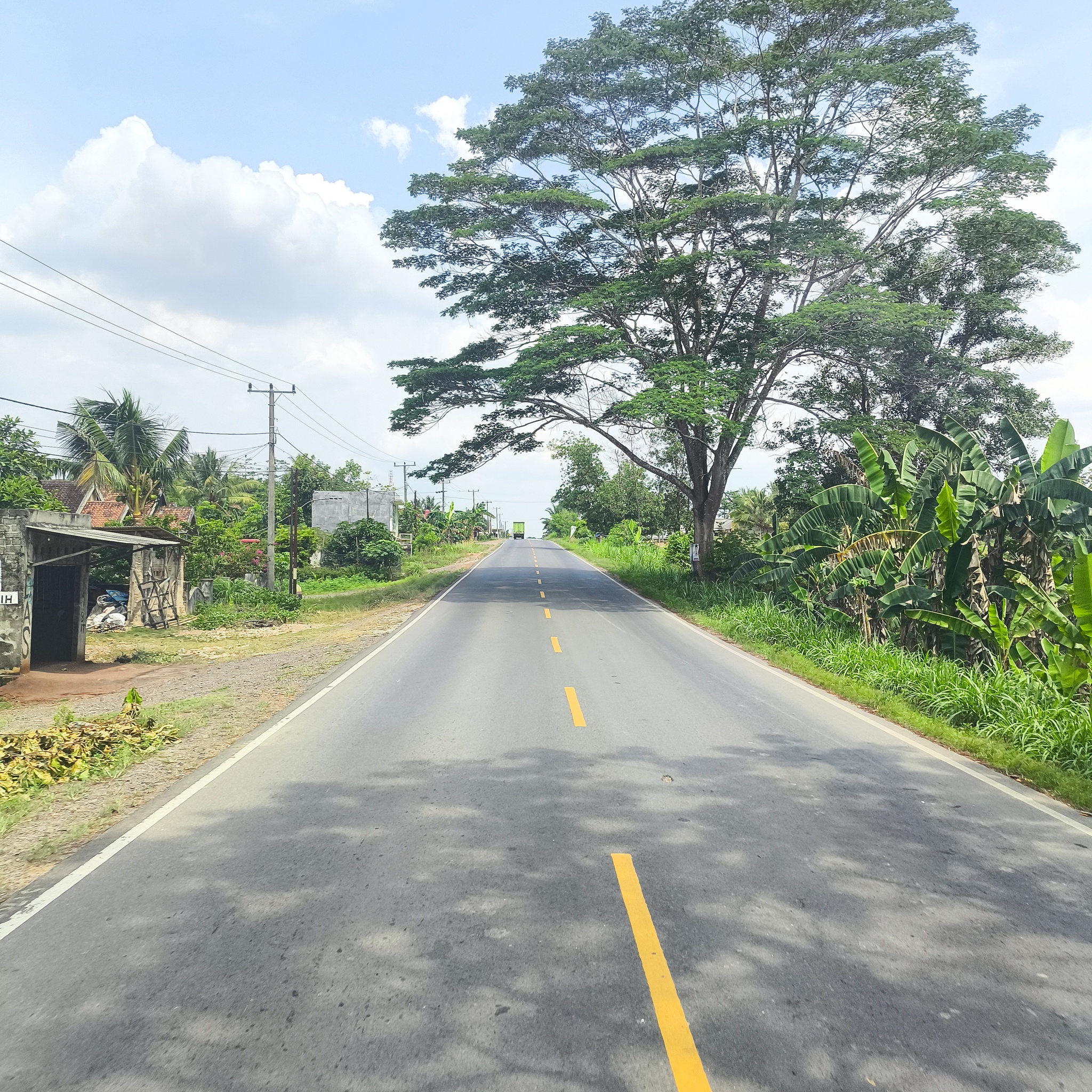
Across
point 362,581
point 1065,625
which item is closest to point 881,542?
point 1065,625

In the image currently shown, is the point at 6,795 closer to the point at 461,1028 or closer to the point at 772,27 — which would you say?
the point at 461,1028

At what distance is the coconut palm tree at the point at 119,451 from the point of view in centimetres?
3269

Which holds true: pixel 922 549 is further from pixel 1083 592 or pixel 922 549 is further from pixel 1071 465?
pixel 1083 592

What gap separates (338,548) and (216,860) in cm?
4001

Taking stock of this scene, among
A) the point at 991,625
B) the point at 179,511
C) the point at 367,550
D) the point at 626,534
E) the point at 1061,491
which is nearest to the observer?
the point at 1061,491

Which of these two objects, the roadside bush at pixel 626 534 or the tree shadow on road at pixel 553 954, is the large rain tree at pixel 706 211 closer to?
the tree shadow on road at pixel 553 954

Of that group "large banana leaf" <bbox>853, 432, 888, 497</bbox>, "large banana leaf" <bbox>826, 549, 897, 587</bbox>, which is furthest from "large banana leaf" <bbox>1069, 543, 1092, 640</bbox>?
"large banana leaf" <bbox>853, 432, 888, 497</bbox>

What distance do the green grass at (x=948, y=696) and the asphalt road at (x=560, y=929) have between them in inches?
23.2

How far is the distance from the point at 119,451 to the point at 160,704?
26.3 metres

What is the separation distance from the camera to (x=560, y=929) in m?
4.23

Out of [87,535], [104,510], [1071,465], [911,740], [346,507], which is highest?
[346,507]

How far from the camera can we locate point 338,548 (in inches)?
1732

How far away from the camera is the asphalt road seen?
Result: 10.5ft

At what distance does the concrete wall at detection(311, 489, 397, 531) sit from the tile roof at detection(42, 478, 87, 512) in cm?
2395
